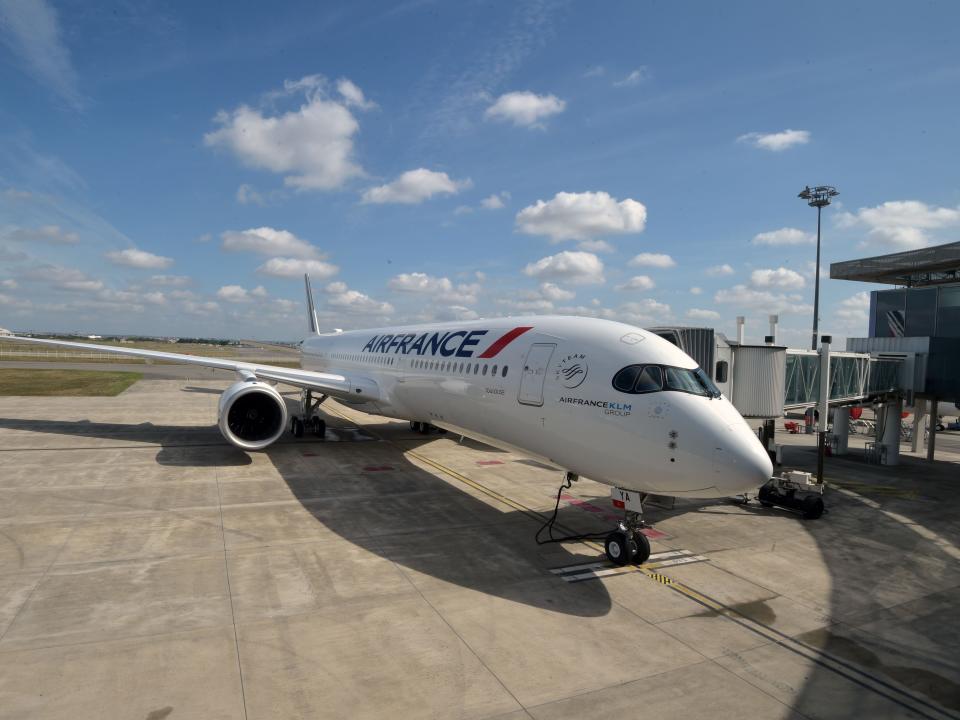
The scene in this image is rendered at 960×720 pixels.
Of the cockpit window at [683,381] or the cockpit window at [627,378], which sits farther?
the cockpit window at [627,378]

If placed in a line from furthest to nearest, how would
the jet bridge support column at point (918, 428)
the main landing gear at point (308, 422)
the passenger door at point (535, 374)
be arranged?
the jet bridge support column at point (918, 428)
the main landing gear at point (308, 422)
the passenger door at point (535, 374)

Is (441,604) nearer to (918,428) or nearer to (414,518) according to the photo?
(414,518)

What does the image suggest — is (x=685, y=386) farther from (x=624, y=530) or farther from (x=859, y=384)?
(x=859, y=384)

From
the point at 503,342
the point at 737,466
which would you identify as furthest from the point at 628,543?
the point at 503,342

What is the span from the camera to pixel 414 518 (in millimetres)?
11773

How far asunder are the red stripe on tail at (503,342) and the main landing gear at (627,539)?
160 inches

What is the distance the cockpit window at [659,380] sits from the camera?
338 inches

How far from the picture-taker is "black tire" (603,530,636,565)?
9.32 metres

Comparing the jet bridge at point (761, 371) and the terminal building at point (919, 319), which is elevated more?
the terminal building at point (919, 319)

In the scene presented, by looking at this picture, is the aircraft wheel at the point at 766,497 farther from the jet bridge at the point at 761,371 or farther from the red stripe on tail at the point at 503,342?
the red stripe on tail at the point at 503,342

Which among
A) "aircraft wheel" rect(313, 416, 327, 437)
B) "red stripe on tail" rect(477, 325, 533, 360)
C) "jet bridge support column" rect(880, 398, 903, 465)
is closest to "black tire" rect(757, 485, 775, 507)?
"red stripe on tail" rect(477, 325, 533, 360)

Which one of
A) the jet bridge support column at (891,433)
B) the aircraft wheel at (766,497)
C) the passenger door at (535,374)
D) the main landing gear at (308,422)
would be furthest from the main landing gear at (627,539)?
the jet bridge support column at (891,433)

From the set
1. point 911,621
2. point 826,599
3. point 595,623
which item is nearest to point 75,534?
point 595,623

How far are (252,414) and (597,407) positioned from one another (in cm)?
1300
